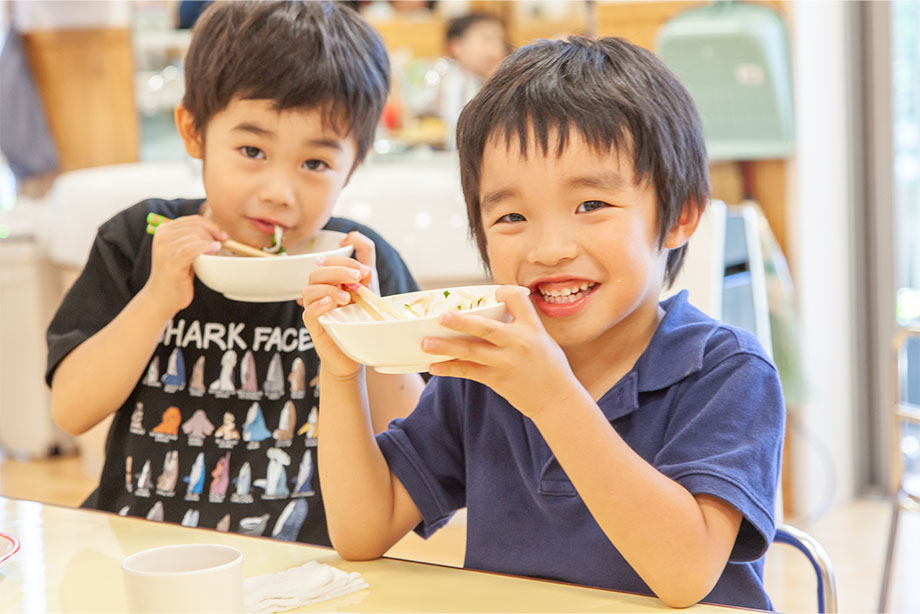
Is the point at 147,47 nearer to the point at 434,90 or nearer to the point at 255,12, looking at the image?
the point at 434,90

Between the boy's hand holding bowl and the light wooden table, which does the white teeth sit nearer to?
the boy's hand holding bowl

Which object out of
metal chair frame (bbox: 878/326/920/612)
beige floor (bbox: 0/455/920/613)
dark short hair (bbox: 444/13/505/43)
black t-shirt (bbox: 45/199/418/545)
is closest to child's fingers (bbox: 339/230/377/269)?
black t-shirt (bbox: 45/199/418/545)

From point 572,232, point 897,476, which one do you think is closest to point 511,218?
point 572,232

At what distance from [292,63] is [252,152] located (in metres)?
0.11

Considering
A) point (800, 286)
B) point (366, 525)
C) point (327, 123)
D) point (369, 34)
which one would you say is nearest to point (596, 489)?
point (366, 525)

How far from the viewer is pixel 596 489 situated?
31.5 inches

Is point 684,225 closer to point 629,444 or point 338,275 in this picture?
point 629,444

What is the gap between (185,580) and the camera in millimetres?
673

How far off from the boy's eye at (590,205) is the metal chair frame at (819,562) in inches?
14.7

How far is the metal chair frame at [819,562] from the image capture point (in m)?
1.05

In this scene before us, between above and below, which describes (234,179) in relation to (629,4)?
below

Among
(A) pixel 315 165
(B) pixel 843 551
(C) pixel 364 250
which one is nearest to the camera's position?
(C) pixel 364 250

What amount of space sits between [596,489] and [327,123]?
1.97ft

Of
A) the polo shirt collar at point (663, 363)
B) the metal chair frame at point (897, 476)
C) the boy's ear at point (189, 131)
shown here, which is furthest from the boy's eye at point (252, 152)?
the metal chair frame at point (897, 476)
